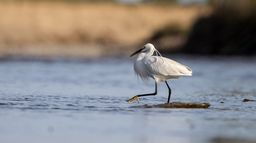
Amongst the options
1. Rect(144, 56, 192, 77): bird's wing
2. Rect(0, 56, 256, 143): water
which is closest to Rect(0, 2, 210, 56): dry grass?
Rect(0, 56, 256, 143): water

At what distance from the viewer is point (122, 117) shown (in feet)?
40.1

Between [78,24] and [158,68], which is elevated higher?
[78,24]

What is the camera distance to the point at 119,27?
42.8 m

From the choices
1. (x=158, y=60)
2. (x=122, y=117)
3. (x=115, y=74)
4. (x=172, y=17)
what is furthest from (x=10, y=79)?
(x=172, y=17)

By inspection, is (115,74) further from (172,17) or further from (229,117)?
(172,17)

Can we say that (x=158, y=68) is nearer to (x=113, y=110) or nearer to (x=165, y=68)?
(x=165, y=68)

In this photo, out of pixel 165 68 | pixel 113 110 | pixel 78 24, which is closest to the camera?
pixel 113 110

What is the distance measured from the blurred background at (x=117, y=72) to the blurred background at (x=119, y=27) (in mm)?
51

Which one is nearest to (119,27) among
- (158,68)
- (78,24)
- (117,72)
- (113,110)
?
(78,24)

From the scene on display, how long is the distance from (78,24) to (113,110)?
2844cm

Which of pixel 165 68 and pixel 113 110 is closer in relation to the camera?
pixel 113 110

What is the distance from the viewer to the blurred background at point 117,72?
11.0 metres

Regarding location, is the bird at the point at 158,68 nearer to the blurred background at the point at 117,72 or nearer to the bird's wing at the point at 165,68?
the bird's wing at the point at 165,68

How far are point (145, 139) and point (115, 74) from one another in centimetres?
1252
